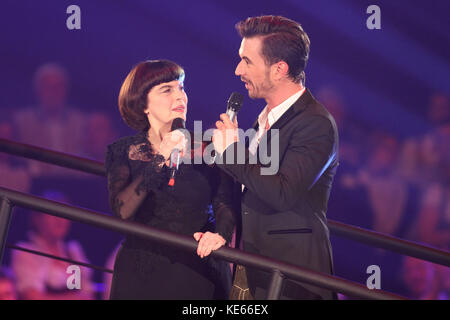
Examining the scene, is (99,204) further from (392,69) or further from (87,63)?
(392,69)

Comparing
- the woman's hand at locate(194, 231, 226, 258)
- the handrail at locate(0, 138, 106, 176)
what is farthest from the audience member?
the woman's hand at locate(194, 231, 226, 258)

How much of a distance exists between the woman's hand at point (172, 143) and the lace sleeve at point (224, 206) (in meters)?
0.16

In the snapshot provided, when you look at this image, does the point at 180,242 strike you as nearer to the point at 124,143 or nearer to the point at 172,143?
the point at 172,143

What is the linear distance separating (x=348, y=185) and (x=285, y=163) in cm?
256

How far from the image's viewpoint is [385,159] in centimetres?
379

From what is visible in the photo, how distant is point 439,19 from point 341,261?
1.81 metres

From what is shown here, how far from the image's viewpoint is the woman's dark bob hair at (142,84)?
1846 millimetres

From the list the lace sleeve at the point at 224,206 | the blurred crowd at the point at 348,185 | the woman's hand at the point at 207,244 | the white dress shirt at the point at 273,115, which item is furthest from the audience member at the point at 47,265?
Result: the woman's hand at the point at 207,244

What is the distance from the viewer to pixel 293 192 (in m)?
1.40

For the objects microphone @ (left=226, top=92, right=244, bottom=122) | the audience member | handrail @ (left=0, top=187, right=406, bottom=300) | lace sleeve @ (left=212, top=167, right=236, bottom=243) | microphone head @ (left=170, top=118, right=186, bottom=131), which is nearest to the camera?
handrail @ (left=0, top=187, right=406, bottom=300)

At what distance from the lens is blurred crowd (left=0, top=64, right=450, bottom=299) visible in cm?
377

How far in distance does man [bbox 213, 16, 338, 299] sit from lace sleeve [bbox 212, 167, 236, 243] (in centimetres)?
9

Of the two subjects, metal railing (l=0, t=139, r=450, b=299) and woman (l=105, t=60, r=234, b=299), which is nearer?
metal railing (l=0, t=139, r=450, b=299)

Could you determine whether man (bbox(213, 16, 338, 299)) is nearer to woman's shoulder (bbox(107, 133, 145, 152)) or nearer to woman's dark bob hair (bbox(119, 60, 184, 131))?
woman's dark bob hair (bbox(119, 60, 184, 131))
